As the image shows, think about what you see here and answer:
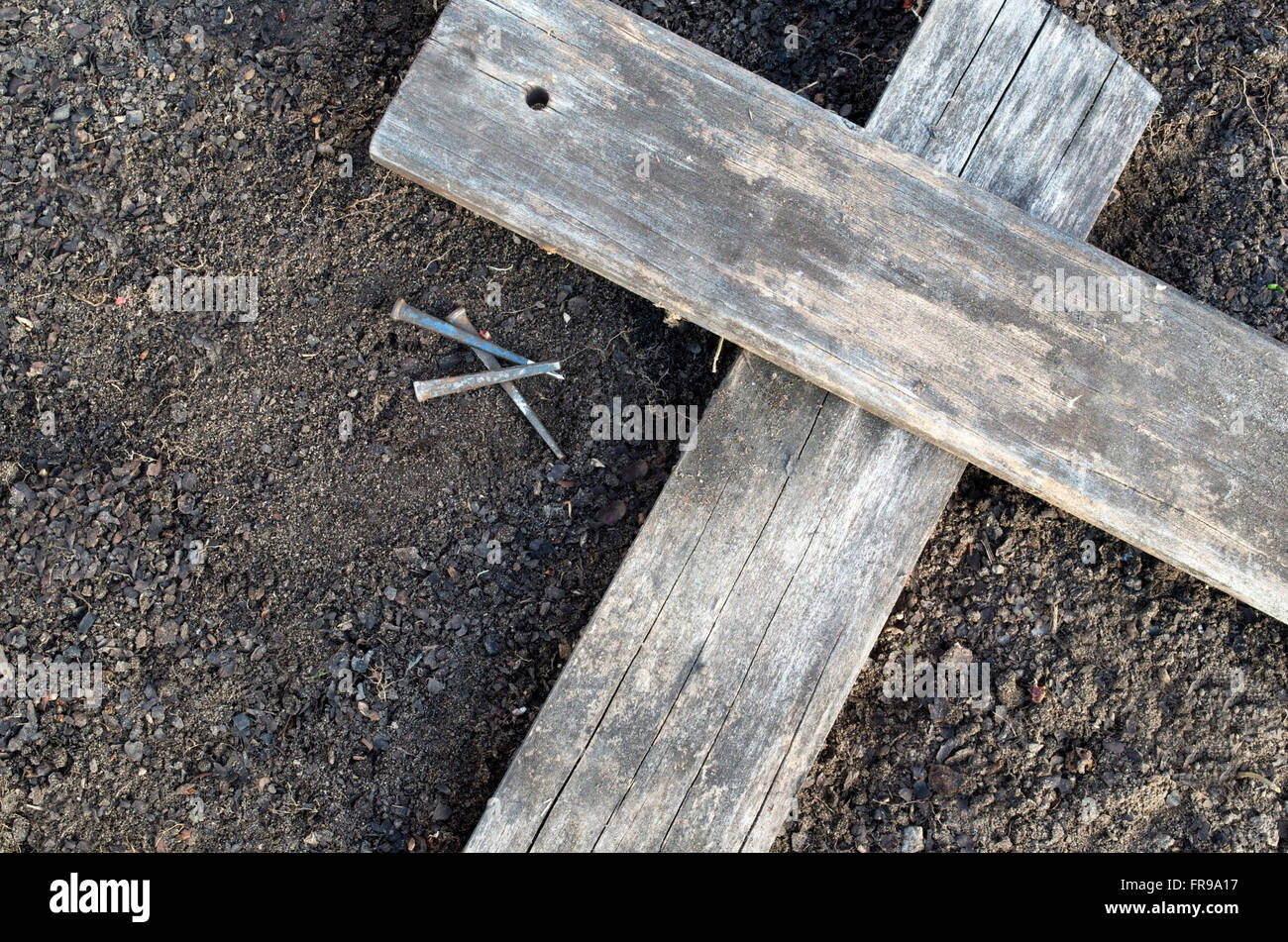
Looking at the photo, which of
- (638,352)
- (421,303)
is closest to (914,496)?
(638,352)

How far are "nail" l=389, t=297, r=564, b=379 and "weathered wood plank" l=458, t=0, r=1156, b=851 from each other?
2.65 ft

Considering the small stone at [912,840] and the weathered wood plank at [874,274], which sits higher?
the weathered wood plank at [874,274]

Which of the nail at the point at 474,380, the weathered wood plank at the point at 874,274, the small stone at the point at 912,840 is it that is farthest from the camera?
the nail at the point at 474,380

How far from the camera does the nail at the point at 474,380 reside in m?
2.98

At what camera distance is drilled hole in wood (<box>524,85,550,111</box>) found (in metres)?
2.59

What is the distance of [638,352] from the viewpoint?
3.06m

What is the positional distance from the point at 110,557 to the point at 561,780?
169 centimetres

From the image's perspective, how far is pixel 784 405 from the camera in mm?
2686

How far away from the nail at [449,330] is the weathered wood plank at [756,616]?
807mm

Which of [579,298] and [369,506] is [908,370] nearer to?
[579,298]

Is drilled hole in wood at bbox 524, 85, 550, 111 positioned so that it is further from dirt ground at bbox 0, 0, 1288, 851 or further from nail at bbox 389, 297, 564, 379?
nail at bbox 389, 297, 564, 379

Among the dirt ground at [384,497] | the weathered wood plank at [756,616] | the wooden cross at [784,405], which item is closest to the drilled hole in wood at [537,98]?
the wooden cross at [784,405]

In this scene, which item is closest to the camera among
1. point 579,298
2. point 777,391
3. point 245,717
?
point 777,391

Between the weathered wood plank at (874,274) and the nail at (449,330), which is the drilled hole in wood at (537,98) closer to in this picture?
the weathered wood plank at (874,274)
